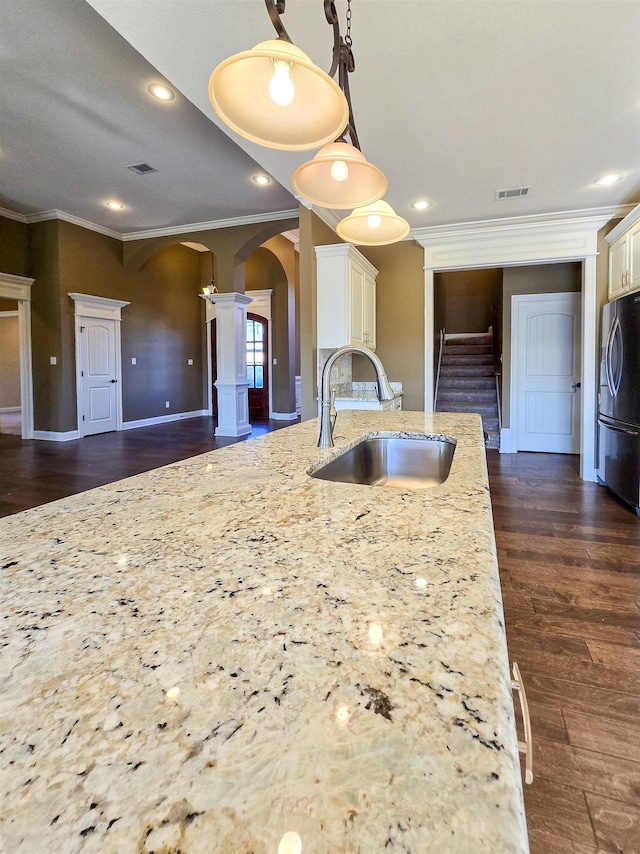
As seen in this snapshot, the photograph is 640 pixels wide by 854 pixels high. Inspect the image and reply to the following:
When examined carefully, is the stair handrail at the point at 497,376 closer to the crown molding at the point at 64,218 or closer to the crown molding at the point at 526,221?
the crown molding at the point at 526,221

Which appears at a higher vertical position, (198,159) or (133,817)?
(198,159)

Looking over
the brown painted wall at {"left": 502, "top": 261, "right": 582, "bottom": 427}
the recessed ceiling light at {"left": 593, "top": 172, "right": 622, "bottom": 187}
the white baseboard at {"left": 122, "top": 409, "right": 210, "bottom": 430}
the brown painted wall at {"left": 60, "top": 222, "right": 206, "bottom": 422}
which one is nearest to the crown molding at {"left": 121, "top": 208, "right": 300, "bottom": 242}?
the brown painted wall at {"left": 60, "top": 222, "right": 206, "bottom": 422}

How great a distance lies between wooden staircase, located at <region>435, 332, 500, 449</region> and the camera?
23.2 ft

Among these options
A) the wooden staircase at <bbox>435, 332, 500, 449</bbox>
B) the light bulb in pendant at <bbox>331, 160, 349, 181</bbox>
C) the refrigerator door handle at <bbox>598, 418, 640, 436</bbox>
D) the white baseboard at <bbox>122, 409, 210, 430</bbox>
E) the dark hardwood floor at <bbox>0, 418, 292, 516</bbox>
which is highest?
the light bulb in pendant at <bbox>331, 160, 349, 181</bbox>

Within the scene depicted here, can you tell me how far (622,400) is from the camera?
372 cm

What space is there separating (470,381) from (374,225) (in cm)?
593

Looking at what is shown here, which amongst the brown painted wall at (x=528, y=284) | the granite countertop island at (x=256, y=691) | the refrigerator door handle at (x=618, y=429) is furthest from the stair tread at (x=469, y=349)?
the granite countertop island at (x=256, y=691)

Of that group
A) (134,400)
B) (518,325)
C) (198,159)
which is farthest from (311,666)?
(134,400)

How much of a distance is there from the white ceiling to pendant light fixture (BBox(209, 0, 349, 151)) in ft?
3.10

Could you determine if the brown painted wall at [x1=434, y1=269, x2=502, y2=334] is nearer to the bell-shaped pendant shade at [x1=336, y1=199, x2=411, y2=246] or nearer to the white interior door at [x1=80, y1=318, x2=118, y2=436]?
the white interior door at [x1=80, y1=318, x2=118, y2=436]

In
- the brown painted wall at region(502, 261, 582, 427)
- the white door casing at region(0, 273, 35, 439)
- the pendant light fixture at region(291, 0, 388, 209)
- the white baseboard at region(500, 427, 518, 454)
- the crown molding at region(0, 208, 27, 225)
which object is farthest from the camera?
the white door casing at region(0, 273, 35, 439)

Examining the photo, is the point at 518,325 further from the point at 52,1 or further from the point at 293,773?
the point at 293,773

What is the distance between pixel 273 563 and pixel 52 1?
3643 mm

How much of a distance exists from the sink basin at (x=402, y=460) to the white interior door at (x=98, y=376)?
6.31 metres
